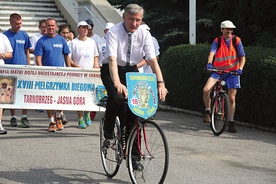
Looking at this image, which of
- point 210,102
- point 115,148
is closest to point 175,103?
point 210,102

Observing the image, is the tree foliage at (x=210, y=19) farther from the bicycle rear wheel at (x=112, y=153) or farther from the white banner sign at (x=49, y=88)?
the bicycle rear wheel at (x=112, y=153)

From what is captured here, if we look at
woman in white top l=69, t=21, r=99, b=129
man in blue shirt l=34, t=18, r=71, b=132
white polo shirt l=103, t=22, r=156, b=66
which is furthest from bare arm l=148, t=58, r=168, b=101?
woman in white top l=69, t=21, r=99, b=129

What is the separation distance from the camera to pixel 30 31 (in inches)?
840

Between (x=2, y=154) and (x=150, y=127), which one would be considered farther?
(x=2, y=154)

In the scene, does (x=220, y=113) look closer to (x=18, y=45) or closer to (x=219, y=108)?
(x=219, y=108)

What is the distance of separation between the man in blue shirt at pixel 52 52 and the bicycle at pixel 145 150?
4.55 m

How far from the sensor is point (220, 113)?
12.7 metres

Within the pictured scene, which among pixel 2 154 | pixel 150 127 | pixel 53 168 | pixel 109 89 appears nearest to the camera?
pixel 150 127

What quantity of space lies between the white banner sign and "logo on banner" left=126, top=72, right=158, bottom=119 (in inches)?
204

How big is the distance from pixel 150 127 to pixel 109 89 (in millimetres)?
799

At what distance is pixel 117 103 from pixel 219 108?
4.83m

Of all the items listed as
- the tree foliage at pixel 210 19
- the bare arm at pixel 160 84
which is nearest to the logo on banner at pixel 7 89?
the bare arm at pixel 160 84

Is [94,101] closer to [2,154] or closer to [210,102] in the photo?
[210,102]

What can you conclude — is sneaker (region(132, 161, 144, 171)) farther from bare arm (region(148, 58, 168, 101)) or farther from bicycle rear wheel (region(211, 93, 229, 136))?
bicycle rear wheel (region(211, 93, 229, 136))
